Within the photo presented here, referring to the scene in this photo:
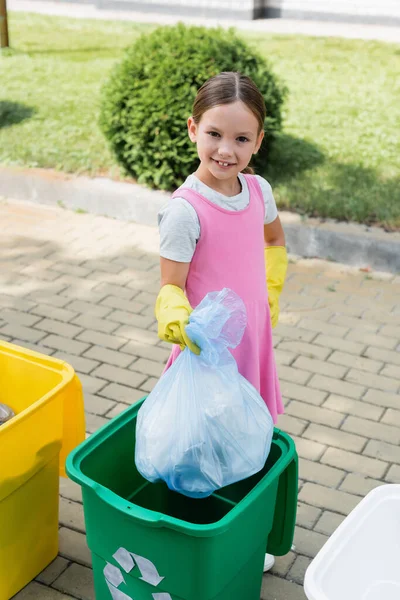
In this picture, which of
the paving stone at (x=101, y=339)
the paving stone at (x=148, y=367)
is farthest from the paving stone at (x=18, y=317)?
the paving stone at (x=148, y=367)

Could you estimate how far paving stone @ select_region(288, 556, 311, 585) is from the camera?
2.89m

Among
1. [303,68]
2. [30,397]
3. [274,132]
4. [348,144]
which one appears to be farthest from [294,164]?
[30,397]

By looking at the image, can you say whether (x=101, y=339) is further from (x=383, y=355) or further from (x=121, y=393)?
(x=383, y=355)

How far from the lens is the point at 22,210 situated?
20.5ft

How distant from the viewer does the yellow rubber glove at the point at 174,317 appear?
221cm

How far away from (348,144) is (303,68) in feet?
9.94

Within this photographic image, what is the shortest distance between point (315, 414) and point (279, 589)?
1140 mm

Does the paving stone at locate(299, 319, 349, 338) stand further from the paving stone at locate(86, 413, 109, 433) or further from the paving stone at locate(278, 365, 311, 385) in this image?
the paving stone at locate(86, 413, 109, 433)

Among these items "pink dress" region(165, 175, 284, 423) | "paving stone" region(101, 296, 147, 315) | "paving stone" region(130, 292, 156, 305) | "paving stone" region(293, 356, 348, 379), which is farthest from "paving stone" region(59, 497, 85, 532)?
"paving stone" region(130, 292, 156, 305)

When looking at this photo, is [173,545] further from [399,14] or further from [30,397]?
[399,14]

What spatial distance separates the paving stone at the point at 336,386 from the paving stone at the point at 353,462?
47 cm

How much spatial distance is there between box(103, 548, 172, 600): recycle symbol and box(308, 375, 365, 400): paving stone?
1886mm

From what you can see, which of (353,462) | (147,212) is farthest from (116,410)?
(147,212)

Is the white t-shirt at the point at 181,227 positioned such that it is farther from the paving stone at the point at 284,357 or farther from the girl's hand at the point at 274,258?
the paving stone at the point at 284,357
